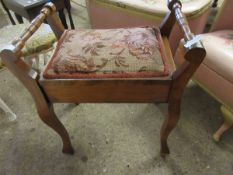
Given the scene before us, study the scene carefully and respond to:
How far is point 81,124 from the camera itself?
3.69 feet

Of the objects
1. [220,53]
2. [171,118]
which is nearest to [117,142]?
[171,118]

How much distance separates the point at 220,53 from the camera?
2.88 feet

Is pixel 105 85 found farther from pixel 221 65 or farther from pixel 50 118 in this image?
pixel 221 65

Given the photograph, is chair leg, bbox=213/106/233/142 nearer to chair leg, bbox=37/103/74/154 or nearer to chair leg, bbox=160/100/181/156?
chair leg, bbox=160/100/181/156

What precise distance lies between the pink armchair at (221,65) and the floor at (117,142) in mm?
120

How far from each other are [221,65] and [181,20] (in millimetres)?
338

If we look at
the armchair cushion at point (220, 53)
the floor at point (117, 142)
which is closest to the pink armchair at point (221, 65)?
the armchair cushion at point (220, 53)

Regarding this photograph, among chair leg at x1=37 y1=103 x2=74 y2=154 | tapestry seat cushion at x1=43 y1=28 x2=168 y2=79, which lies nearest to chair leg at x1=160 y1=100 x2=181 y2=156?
tapestry seat cushion at x1=43 y1=28 x2=168 y2=79

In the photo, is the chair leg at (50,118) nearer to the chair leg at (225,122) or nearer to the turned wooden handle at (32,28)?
the turned wooden handle at (32,28)

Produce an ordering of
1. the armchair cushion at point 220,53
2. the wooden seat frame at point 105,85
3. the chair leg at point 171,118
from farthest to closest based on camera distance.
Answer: the armchair cushion at point 220,53 < the chair leg at point 171,118 < the wooden seat frame at point 105,85

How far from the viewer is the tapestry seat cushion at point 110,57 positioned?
66 cm

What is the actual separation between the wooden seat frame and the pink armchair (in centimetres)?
20

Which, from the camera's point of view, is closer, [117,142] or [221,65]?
[221,65]

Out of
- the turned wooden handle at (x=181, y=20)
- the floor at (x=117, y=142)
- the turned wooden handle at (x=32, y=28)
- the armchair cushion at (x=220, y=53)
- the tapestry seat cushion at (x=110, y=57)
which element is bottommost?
the floor at (x=117, y=142)
